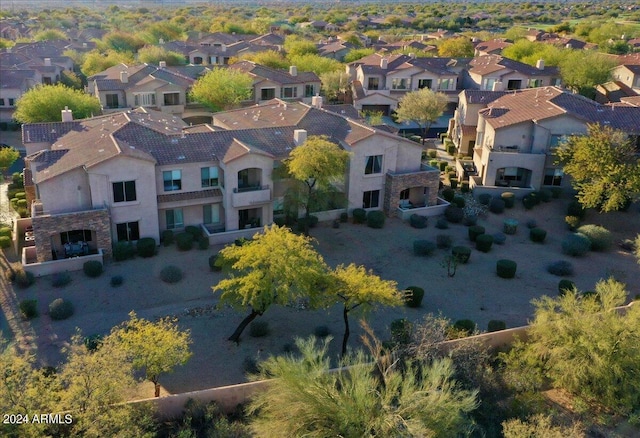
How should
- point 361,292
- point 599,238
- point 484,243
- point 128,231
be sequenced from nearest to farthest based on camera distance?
point 361,292
point 128,231
point 484,243
point 599,238

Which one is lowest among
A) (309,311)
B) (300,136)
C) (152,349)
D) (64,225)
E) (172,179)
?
(309,311)

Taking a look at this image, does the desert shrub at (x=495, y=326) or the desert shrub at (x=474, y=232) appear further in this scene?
the desert shrub at (x=474, y=232)

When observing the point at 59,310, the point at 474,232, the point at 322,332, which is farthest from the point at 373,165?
the point at 59,310

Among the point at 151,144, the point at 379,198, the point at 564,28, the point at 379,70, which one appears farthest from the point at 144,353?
the point at 564,28

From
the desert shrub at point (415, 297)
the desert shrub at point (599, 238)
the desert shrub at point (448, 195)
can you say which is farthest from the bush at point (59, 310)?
the desert shrub at point (599, 238)

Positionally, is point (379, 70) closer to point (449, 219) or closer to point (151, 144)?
point (449, 219)

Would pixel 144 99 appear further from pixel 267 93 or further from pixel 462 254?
pixel 462 254

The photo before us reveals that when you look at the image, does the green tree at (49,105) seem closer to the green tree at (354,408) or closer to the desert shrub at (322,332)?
the desert shrub at (322,332)
